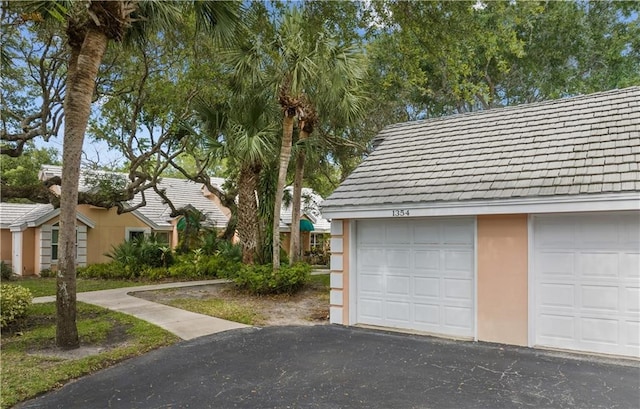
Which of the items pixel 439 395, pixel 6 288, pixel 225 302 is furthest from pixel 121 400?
pixel 225 302

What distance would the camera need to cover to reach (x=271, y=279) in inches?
495

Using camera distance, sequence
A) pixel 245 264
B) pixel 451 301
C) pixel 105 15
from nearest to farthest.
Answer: pixel 105 15, pixel 451 301, pixel 245 264

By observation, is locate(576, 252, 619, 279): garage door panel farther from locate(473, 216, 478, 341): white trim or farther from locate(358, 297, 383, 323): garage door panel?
locate(358, 297, 383, 323): garage door panel

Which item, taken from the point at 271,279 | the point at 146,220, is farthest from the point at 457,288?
the point at 146,220

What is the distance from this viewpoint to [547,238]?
762 centimetres

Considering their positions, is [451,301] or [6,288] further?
[6,288]

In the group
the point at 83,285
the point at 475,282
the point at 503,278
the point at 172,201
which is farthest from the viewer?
the point at 172,201

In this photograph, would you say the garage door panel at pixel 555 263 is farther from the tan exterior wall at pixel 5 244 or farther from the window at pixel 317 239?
A: the window at pixel 317 239

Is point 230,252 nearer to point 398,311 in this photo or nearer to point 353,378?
point 398,311

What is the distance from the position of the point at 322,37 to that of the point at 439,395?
335 inches

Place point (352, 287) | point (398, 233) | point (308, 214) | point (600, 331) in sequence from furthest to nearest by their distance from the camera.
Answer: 1. point (308, 214)
2. point (352, 287)
3. point (398, 233)
4. point (600, 331)

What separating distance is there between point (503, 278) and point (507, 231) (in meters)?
0.81

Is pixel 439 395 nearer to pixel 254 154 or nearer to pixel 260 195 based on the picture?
pixel 254 154

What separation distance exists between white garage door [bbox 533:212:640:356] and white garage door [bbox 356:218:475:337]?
47.1 inches
